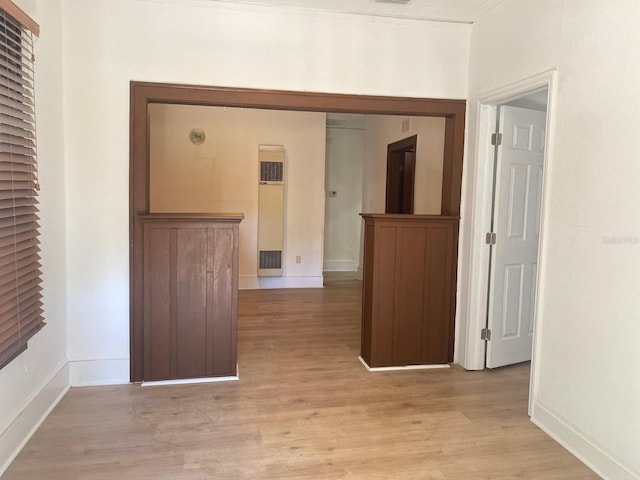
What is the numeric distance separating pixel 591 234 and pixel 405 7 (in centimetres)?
198

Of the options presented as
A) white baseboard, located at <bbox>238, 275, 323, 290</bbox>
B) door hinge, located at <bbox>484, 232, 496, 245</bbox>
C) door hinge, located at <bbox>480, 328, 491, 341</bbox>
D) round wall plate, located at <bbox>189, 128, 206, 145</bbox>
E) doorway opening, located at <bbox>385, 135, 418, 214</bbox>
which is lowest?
white baseboard, located at <bbox>238, 275, 323, 290</bbox>

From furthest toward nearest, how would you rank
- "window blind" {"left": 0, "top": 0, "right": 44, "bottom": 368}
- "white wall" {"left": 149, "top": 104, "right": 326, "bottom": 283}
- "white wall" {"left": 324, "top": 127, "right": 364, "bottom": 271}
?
"white wall" {"left": 324, "top": 127, "right": 364, "bottom": 271} < "white wall" {"left": 149, "top": 104, "right": 326, "bottom": 283} < "window blind" {"left": 0, "top": 0, "right": 44, "bottom": 368}

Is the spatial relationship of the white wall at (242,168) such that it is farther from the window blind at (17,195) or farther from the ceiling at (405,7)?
the window blind at (17,195)

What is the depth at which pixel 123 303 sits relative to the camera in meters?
3.07

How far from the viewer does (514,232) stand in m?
3.38

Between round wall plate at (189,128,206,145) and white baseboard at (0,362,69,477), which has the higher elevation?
round wall plate at (189,128,206,145)

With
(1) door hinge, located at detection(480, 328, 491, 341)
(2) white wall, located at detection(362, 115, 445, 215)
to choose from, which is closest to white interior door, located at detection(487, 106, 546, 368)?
(1) door hinge, located at detection(480, 328, 491, 341)

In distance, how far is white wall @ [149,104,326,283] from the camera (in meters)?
5.88

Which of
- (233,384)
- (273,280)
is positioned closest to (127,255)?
(233,384)

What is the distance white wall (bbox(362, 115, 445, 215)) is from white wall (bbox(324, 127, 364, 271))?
502 mm

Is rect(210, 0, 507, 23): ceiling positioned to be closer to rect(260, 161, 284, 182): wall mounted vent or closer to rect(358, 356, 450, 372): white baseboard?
rect(358, 356, 450, 372): white baseboard

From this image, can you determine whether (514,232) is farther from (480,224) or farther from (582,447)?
(582,447)

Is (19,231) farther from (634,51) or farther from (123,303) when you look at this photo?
(634,51)

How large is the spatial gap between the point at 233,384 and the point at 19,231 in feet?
5.43
